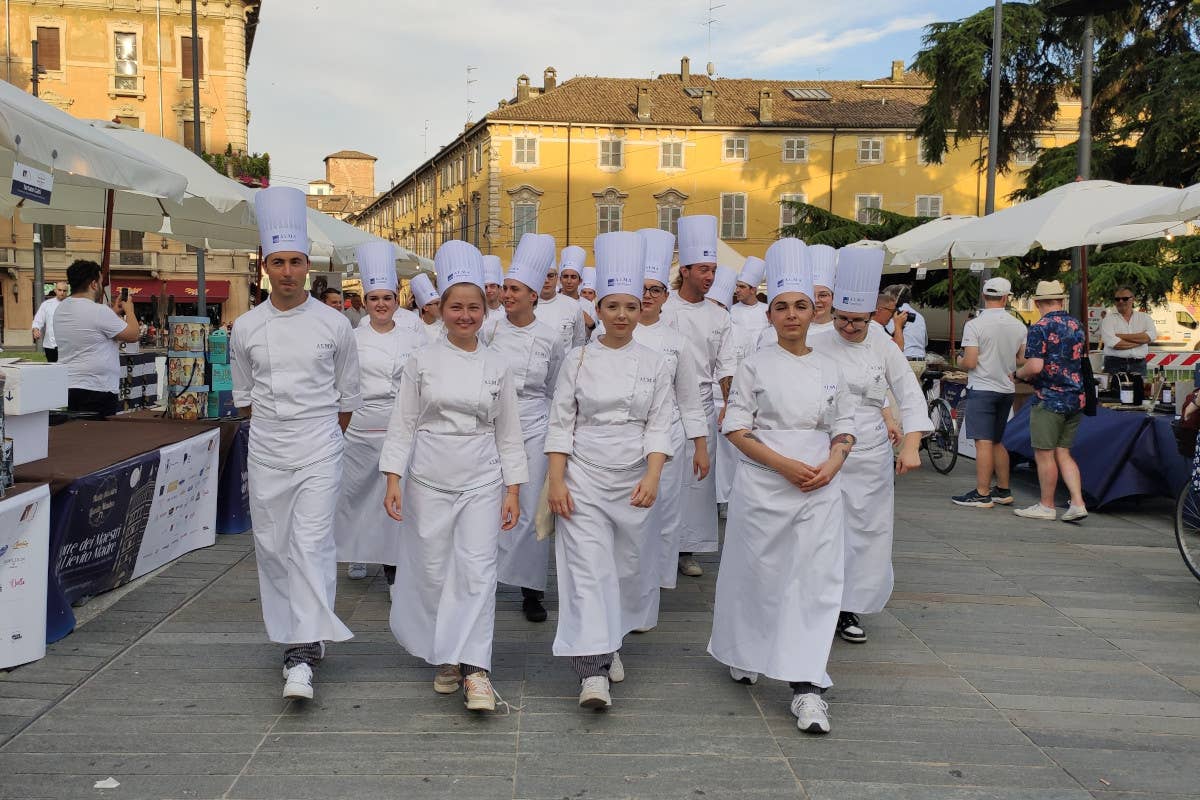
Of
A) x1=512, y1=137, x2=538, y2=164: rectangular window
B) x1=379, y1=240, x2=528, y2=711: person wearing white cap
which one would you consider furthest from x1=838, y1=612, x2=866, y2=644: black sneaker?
x1=512, y1=137, x2=538, y2=164: rectangular window

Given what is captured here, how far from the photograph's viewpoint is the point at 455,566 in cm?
444

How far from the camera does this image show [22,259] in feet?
154

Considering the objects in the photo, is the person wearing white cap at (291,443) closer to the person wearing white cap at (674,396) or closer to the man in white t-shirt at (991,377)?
the person wearing white cap at (674,396)

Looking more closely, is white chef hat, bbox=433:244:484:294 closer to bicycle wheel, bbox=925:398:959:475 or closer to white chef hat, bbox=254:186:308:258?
white chef hat, bbox=254:186:308:258

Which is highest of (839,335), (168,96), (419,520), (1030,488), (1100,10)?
(168,96)

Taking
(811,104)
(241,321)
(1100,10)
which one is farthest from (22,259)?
(241,321)

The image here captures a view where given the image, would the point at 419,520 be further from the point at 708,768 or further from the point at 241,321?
the point at 708,768

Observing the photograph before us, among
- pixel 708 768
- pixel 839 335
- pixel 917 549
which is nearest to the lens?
pixel 708 768

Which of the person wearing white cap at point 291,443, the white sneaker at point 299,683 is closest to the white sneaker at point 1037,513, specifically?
the person wearing white cap at point 291,443

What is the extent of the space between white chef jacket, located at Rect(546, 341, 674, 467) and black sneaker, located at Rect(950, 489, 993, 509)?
619 cm

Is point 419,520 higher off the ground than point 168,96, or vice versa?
point 168,96

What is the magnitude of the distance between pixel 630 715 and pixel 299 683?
1.36 metres

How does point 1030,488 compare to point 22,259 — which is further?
point 22,259

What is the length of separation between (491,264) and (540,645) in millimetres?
2967
